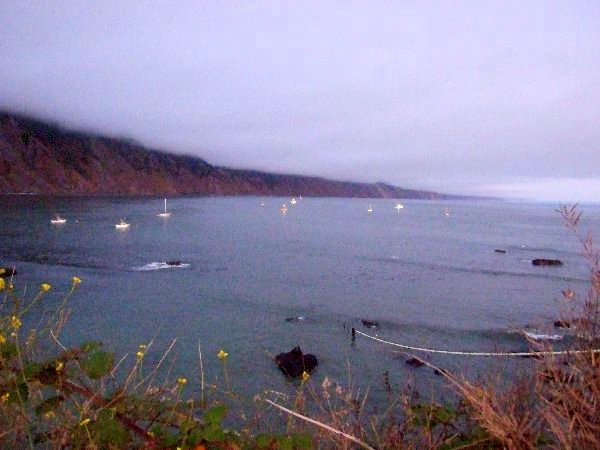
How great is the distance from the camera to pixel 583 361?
2.13m

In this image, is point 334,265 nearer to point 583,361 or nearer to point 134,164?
point 583,361

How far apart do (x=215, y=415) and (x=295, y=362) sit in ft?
41.4

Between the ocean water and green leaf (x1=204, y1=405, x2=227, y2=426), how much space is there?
3.02 feet

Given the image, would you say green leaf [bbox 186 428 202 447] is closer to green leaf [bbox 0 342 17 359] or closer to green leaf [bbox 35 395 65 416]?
green leaf [bbox 35 395 65 416]

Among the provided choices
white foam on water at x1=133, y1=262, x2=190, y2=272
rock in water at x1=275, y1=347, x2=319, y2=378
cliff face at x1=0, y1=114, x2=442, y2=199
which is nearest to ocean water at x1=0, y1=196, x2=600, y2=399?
white foam on water at x1=133, y1=262, x2=190, y2=272

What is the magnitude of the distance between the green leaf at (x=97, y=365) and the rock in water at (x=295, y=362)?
12033 millimetres

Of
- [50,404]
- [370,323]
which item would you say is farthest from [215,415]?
[370,323]

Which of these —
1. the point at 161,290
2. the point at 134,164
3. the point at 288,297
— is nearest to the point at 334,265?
the point at 288,297

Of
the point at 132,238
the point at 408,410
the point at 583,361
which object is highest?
the point at 583,361

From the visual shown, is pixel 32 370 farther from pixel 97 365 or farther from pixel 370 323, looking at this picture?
pixel 370 323

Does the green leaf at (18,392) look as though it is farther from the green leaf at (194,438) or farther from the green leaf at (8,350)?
the green leaf at (194,438)

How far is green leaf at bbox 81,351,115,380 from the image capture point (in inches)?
86.5

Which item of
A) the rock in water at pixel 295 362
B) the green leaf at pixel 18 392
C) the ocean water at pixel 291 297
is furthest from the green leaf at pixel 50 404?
the rock in water at pixel 295 362

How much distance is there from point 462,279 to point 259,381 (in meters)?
21.3
